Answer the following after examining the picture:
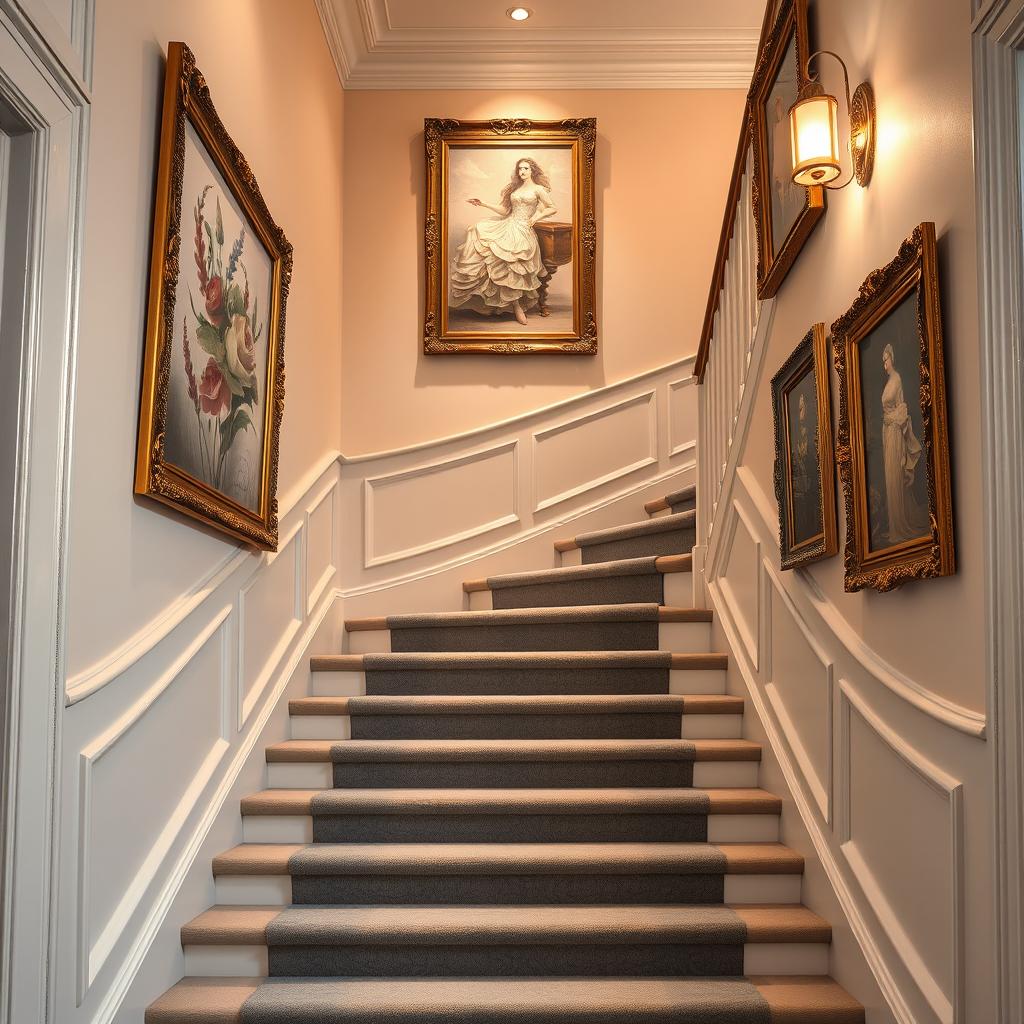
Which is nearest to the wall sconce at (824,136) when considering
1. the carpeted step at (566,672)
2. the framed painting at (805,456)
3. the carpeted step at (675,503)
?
the framed painting at (805,456)

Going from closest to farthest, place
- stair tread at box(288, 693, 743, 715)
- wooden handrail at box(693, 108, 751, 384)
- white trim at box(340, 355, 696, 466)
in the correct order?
stair tread at box(288, 693, 743, 715) < wooden handrail at box(693, 108, 751, 384) < white trim at box(340, 355, 696, 466)

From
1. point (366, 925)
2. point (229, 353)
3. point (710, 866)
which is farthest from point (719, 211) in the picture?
point (366, 925)

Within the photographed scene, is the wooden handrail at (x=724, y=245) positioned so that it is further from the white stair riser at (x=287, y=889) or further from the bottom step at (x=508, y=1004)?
the bottom step at (x=508, y=1004)

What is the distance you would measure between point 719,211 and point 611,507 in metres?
1.73

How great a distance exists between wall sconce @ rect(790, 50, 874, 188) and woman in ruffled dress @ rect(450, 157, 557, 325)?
3208mm

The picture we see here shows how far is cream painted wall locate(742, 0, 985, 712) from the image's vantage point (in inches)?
84.0

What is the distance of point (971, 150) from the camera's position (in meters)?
2.11

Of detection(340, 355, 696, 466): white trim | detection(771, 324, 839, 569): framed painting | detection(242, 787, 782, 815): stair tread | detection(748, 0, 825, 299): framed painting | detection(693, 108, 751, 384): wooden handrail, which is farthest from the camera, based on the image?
detection(340, 355, 696, 466): white trim

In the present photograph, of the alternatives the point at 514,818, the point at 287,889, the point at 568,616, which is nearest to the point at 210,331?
the point at 287,889

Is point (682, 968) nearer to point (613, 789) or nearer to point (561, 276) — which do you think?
point (613, 789)

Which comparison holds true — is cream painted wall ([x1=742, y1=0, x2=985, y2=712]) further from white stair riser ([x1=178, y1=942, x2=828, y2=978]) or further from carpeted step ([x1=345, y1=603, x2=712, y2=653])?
carpeted step ([x1=345, y1=603, x2=712, y2=653])

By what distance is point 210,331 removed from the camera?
334 cm

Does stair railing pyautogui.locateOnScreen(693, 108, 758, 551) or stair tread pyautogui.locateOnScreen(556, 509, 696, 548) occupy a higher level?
stair railing pyautogui.locateOnScreen(693, 108, 758, 551)

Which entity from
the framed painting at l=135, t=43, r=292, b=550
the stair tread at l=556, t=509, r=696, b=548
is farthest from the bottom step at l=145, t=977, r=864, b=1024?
the stair tread at l=556, t=509, r=696, b=548
